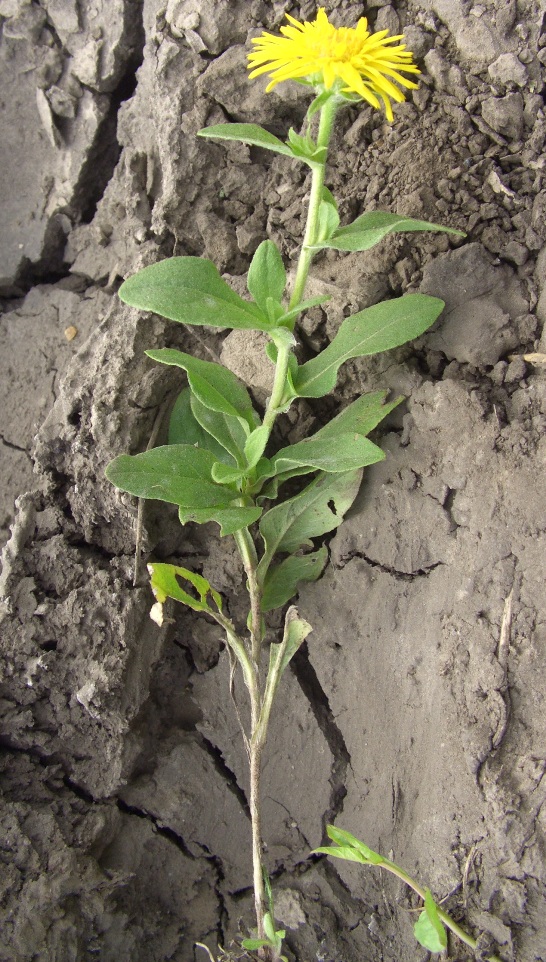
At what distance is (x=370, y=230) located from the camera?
1983mm

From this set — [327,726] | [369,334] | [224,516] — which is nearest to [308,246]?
[369,334]

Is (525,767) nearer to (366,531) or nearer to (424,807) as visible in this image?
(424,807)

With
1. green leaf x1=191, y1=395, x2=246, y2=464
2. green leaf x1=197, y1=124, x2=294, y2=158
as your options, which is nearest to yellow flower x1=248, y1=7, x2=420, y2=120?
green leaf x1=197, y1=124, x2=294, y2=158

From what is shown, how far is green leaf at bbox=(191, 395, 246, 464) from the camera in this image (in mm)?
2236

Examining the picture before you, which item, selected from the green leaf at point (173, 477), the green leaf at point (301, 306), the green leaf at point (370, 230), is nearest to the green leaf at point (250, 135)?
the green leaf at point (370, 230)

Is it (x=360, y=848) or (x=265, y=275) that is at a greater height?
(x=265, y=275)

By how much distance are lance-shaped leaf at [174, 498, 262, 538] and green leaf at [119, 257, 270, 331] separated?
496 millimetres

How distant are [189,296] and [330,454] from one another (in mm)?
569

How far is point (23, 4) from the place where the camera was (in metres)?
2.75

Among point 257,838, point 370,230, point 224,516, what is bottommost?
point 257,838

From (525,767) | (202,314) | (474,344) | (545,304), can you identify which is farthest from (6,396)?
(525,767)

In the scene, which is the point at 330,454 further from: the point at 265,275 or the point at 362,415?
the point at 265,275

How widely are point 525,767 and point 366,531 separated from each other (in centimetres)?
77

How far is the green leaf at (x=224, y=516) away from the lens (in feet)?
6.69
